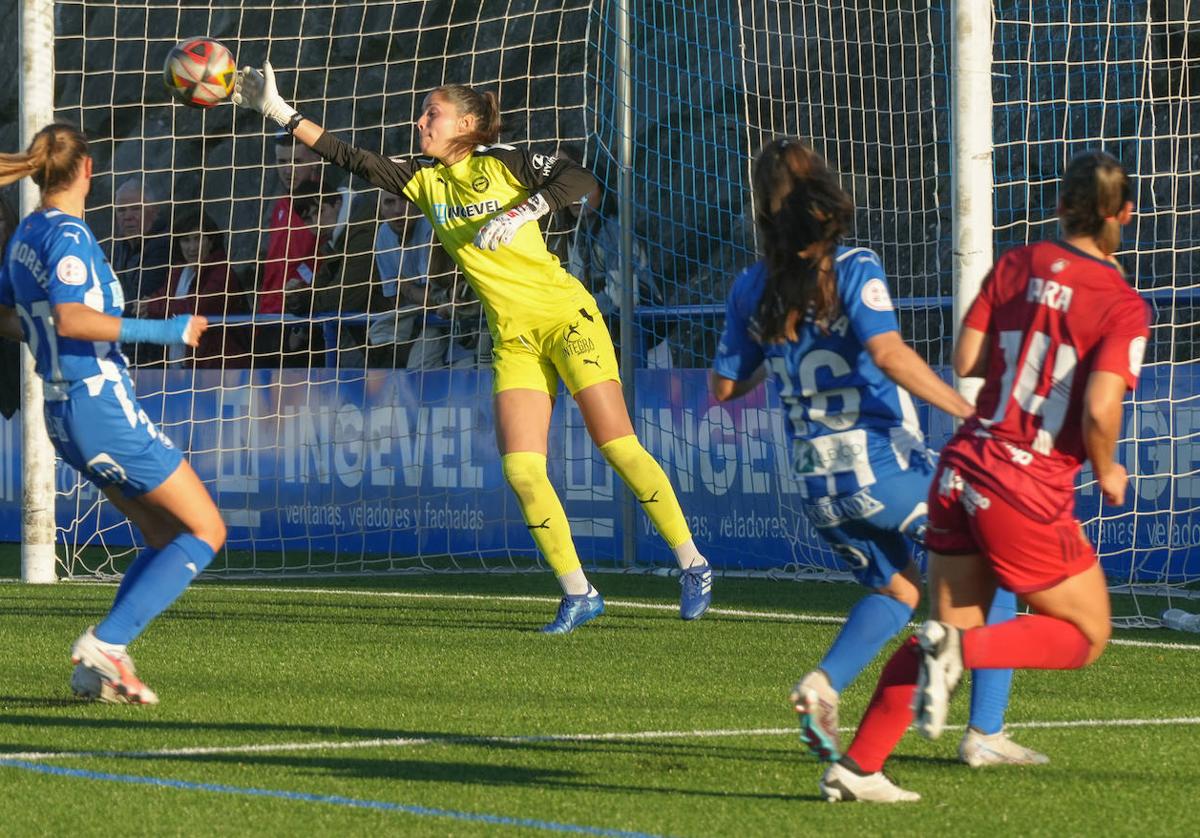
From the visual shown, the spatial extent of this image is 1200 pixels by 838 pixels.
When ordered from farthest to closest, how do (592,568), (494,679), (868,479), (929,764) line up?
1. (592,568)
2. (494,679)
3. (929,764)
4. (868,479)

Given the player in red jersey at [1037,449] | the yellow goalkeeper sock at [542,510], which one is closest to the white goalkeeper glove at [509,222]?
the yellow goalkeeper sock at [542,510]

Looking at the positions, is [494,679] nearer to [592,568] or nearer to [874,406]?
[874,406]

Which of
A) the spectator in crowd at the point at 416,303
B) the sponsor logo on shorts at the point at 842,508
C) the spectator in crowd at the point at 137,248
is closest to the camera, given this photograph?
the sponsor logo on shorts at the point at 842,508

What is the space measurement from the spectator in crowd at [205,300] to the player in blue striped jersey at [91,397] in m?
7.73

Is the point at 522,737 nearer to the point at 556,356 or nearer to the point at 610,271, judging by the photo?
the point at 556,356

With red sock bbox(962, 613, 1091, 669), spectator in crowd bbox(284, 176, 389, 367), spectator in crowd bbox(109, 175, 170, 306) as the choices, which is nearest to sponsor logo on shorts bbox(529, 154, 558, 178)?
red sock bbox(962, 613, 1091, 669)

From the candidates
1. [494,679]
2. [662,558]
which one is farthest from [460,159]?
[662,558]

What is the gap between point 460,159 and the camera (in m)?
8.74

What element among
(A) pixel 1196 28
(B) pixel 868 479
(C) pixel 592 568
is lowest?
(C) pixel 592 568

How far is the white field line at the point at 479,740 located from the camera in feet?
18.7

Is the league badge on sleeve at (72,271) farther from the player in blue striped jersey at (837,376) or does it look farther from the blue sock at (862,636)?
the blue sock at (862,636)

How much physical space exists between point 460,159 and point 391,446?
5.25 metres

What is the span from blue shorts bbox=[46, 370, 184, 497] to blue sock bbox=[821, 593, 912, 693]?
102 inches

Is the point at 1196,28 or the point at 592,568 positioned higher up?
the point at 1196,28
